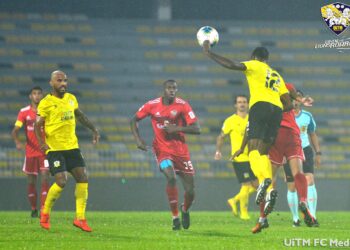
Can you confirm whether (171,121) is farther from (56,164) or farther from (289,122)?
(56,164)

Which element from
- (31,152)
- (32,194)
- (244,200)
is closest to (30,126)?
(31,152)

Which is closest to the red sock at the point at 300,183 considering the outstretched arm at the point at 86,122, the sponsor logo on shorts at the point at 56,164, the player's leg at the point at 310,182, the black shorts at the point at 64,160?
the player's leg at the point at 310,182

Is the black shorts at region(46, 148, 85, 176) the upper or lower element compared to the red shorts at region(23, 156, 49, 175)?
lower

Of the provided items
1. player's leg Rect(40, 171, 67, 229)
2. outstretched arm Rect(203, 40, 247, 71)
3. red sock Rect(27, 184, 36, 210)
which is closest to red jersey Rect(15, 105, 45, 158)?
red sock Rect(27, 184, 36, 210)

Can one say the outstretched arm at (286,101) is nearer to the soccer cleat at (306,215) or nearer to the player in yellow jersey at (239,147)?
the soccer cleat at (306,215)

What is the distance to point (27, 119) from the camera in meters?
14.9

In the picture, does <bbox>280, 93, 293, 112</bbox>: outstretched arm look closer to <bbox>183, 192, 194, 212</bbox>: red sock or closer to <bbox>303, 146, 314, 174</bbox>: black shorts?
<bbox>183, 192, 194, 212</bbox>: red sock

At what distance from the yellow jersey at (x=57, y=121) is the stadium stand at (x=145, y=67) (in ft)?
43.8

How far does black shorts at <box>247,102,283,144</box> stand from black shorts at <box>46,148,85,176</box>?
7.25 ft

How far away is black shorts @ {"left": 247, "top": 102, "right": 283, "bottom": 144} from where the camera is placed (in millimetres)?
9047

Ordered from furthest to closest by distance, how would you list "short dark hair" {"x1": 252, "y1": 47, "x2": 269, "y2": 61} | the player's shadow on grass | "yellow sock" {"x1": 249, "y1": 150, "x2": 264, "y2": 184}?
the player's shadow on grass < "short dark hair" {"x1": 252, "y1": 47, "x2": 269, "y2": 61} < "yellow sock" {"x1": 249, "y1": 150, "x2": 264, "y2": 184}

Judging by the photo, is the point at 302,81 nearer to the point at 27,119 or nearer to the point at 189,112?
the point at 27,119

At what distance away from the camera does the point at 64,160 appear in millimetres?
10070

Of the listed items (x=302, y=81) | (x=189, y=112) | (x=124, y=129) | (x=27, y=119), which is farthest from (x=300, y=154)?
(x=302, y=81)
